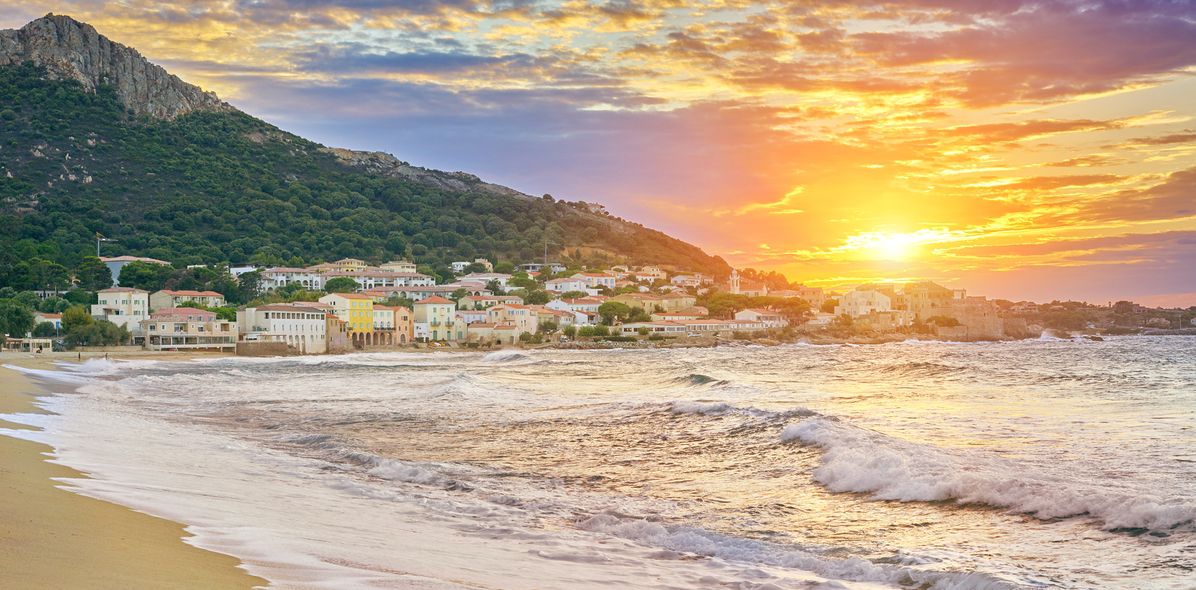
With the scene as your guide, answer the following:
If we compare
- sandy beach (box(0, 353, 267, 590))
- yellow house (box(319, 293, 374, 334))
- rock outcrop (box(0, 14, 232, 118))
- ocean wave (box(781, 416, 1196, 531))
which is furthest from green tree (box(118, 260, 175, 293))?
sandy beach (box(0, 353, 267, 590))

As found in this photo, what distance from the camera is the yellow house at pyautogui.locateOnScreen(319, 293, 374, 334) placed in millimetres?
84375

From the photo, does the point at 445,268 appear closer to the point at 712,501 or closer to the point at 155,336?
the point at 155,336

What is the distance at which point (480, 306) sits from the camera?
99500mm

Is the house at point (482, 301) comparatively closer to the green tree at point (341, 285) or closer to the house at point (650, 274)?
the green tree at point (341, 285)

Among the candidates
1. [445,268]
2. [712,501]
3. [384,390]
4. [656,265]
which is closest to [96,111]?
[445,268]

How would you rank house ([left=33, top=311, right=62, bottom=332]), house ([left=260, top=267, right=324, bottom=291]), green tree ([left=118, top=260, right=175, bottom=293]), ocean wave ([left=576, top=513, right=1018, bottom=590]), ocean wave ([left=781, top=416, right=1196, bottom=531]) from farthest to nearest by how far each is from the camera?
1. house ([left=260, top=267, right=324, bottom=291])
2. green tree ([left=118, top=260, right=175, bottom=293])
3. house ([left=33, top=311, right=62, bottom=332])
4. ocean wave ([left=781, top=416, right=1196, bottom=531])
5. ocean wave ([left=576, top=513, right=1018, bottom=590])

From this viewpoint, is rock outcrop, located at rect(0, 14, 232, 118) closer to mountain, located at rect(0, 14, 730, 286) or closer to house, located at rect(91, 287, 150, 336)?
mountain, located at rect(0, 14, 730, 286)

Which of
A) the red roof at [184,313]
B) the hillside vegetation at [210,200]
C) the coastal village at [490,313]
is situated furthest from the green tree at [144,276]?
the red roof at [184,313]

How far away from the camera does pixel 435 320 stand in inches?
3585

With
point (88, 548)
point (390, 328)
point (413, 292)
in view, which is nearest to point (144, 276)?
point (390, 328)

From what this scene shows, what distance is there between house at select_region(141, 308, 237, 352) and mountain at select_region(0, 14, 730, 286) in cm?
3114

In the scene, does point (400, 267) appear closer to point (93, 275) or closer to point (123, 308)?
point (93, 275)

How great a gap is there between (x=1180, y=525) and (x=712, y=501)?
4966 mm

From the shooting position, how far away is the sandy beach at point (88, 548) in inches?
221
